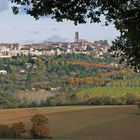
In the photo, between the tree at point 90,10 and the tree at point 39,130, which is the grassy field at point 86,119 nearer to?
the tree at point 39,130

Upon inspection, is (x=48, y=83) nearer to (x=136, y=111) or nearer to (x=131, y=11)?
(x=136, y=111)

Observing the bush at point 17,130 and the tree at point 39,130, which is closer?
the bush at point 17,130

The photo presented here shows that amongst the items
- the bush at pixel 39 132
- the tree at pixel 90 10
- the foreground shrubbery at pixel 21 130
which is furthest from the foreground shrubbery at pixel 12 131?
the tree at pixel 90 10

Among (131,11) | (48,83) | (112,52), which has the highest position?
(131,11)

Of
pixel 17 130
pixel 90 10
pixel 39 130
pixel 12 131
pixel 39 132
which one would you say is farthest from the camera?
pixel 39 132

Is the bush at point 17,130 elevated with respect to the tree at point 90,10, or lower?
lower

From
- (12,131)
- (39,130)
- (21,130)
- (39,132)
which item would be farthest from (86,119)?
(12,131)

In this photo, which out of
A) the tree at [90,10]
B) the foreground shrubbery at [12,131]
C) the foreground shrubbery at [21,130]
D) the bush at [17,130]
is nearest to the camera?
the tree at [90,10]

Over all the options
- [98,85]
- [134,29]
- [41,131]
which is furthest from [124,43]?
[98,85]

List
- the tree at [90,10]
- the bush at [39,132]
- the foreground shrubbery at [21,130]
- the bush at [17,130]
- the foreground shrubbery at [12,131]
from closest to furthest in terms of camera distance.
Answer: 1. the tree at [90,10]
2. the foreground shrubbery at [12,131]
3. the foreground shrubbery at [21,130]
4. the bush at [17,130]
5. the bush at [39,132]

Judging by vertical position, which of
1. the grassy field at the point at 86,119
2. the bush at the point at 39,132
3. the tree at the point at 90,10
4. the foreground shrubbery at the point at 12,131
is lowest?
the grassy field at the point at 86,119

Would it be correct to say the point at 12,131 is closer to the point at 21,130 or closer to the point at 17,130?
the point at 17,130

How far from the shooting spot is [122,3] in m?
9.98

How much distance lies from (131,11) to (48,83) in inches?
6141
